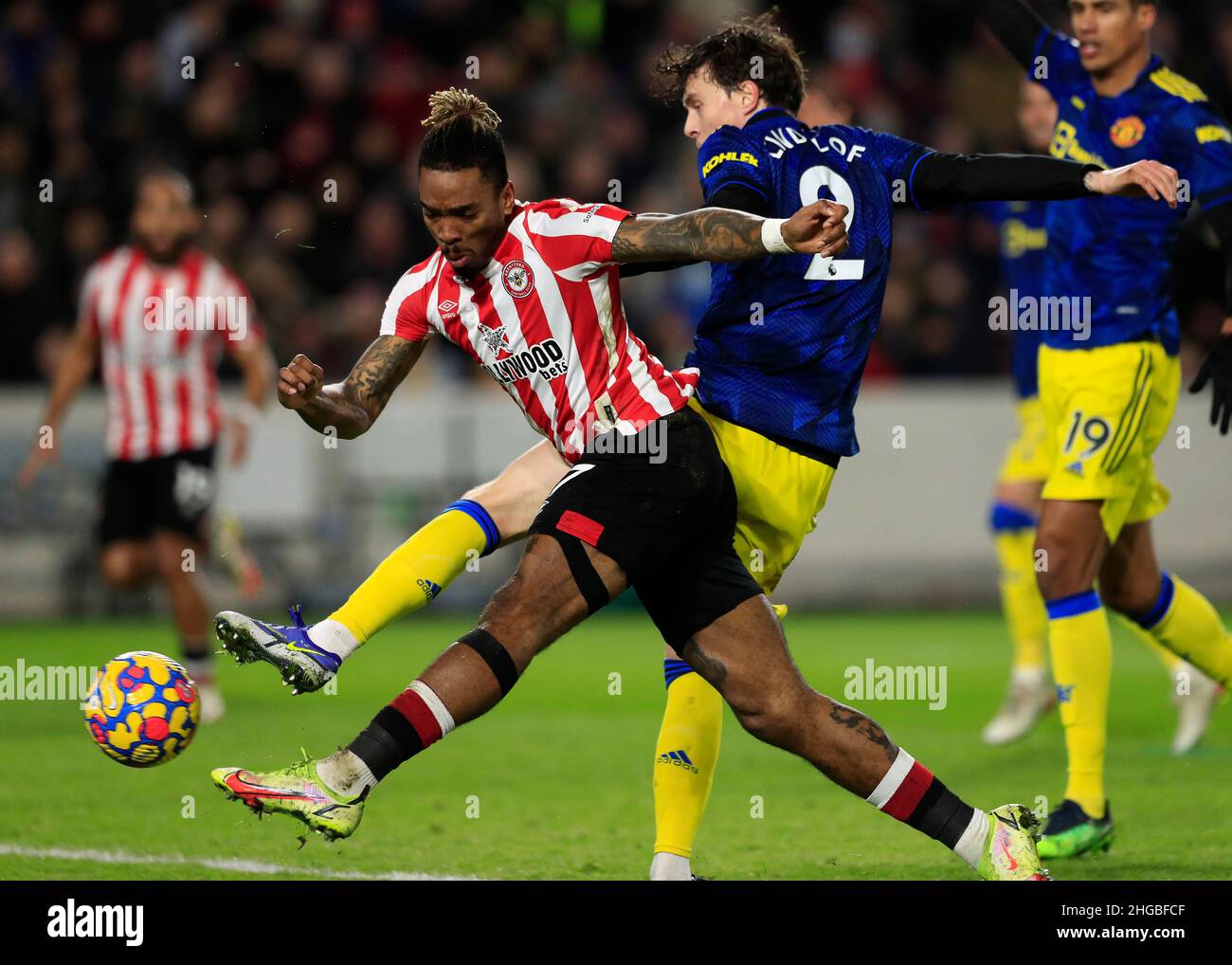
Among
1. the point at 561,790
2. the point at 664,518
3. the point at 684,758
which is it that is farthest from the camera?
the point at 561,790

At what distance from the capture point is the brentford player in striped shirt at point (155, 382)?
354 inches

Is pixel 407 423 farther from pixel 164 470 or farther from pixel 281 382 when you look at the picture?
pixel 281 382

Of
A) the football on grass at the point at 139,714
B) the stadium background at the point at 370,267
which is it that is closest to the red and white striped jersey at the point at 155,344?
the stadium background at the point at 370,267

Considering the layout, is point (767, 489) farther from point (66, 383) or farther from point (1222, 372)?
point (66, 383)

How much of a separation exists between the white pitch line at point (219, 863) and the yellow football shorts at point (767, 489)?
122 cm

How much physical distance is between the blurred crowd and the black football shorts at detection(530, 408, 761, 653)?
25.9 feet

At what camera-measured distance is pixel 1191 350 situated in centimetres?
1402

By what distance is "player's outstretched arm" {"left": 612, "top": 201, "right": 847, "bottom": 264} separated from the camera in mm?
3979

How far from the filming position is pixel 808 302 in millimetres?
4793

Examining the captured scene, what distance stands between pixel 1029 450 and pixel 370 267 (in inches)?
259

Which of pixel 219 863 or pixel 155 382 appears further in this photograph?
pixel 155 382

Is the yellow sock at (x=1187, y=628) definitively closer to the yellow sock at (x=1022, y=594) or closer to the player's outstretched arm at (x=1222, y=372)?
the player's outstretched arm at (x=1222, y=372)

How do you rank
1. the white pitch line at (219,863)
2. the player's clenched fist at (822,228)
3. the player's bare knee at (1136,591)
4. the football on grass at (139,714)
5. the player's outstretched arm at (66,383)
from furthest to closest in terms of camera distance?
the player's outstretched arm at (66,383) → the player's bare knee at (1136,591) → the white pitch line at (219,863) → the football on grass at (139,714) → the player's clenched fist at (822,228)

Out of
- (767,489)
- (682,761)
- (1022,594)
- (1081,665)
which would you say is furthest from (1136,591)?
(1022,594)
